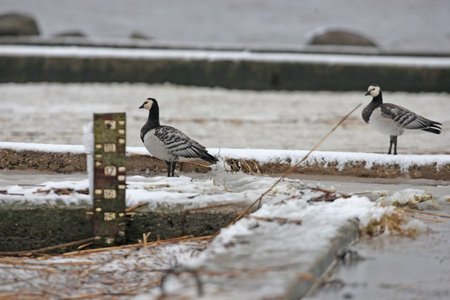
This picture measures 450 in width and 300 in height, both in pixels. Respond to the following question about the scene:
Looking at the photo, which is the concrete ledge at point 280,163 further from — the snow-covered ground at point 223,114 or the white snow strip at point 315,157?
the snow-covered ground at point 223,114

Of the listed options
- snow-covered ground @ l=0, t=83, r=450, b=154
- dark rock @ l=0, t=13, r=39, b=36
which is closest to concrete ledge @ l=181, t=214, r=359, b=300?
snow-covered ground @ l=0, t=83, r=450, b=154

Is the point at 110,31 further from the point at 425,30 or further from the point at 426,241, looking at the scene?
the point at 426,241

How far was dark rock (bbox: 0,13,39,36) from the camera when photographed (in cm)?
2286

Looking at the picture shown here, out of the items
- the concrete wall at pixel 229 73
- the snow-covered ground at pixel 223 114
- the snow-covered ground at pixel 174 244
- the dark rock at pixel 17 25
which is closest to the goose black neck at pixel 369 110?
the snow-covered ground at pixel 223 114

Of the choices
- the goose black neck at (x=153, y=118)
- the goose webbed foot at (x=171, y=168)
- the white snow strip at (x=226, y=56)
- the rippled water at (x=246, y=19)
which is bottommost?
the goose webbed foot at (x=171, y=168)

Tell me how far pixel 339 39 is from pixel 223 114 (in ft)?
27.9

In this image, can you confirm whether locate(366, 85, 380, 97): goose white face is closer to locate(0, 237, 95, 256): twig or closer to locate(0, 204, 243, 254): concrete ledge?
locate(0, 204, 243, 254): concrete ledge

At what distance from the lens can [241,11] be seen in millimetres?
33406

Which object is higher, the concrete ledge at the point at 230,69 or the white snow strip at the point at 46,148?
the concrete ledge at the point at 230,69

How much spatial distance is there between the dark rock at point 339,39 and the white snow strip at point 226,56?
3675 millimetres

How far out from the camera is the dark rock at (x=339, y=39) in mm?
22875

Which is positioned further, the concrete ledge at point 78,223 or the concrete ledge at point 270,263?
the concrete ledge at point 78,223

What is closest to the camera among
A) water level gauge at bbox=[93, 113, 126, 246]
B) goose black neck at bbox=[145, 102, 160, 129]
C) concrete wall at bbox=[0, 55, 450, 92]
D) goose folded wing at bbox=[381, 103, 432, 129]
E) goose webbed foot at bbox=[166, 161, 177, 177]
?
water level gauge at bbox=[93, 113, 126, 246]

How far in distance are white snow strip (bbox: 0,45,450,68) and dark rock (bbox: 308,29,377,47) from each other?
367 cm
